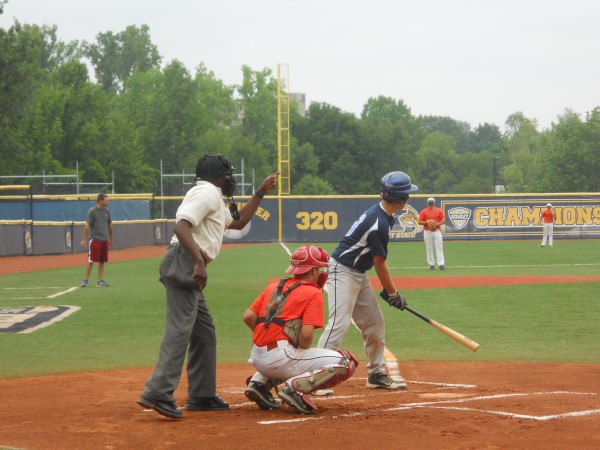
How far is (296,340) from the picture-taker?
7559 mm

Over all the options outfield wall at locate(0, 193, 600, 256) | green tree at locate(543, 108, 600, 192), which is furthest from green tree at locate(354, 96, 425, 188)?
outfield wall at locate(0, 193, 600, 256)

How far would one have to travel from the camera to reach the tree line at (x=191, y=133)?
73.3 m

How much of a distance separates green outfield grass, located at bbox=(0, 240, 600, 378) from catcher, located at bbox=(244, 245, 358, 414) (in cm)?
377

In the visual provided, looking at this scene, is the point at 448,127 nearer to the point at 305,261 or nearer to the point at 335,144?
the point at 335,144

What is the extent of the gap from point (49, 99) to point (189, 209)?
7033 cm

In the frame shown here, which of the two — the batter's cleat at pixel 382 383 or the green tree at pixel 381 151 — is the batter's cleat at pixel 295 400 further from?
the green tree at pixel 381 151

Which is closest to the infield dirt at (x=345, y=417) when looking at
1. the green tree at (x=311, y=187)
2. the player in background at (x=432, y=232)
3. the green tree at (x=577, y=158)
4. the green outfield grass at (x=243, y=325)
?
the green outfield grass at (x=243, y=325)

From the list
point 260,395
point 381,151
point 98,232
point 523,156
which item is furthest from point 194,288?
point 523,156

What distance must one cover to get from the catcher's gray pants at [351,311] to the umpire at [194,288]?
1197mm

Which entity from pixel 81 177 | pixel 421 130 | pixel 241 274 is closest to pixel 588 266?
pixel 241 274

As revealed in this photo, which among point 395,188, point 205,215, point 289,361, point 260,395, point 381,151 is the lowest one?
point 260,395

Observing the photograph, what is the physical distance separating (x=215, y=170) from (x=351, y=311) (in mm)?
1998

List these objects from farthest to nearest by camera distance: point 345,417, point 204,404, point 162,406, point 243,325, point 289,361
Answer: point 243,325
point 204,404
point 289,361
point 345,417
point 162,406

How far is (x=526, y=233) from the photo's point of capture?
48.1 meters
